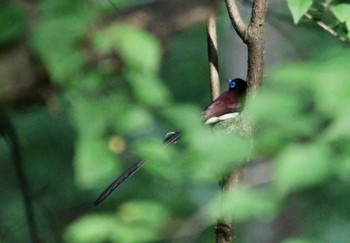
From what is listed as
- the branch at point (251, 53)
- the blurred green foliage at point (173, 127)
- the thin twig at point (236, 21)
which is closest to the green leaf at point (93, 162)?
the blurred green foliage at point (173, 127)

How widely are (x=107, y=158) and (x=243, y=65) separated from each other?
5.25 m

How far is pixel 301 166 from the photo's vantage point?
189 centimetres

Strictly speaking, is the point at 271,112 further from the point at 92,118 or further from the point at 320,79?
the point at 92,118

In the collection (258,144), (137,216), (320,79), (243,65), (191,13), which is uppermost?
(320,79)

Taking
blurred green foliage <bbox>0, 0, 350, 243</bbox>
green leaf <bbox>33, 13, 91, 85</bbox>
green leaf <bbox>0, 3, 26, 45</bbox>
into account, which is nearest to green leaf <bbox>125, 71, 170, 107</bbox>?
blurred green foliage <bbox>0, 0, 350, 243</bbox>

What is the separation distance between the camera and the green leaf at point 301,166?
1869mm

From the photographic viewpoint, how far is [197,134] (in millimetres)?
2027

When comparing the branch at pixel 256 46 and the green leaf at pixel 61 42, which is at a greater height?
Answer: the green leaf at pixel 61 42

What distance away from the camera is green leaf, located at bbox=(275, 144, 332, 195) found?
187 cm

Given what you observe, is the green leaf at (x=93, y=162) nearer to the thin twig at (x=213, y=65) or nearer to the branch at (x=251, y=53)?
the branch at (x=251, y=53)

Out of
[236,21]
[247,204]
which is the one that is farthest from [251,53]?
[247,204]

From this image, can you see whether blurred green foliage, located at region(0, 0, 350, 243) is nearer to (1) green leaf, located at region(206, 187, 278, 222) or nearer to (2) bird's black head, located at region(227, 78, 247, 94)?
(1) green leaf, located at region(206, 187, 278, 222)

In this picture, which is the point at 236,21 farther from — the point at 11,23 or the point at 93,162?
the point at 93,162

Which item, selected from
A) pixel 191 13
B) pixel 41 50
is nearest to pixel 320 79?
pixel 41 50
